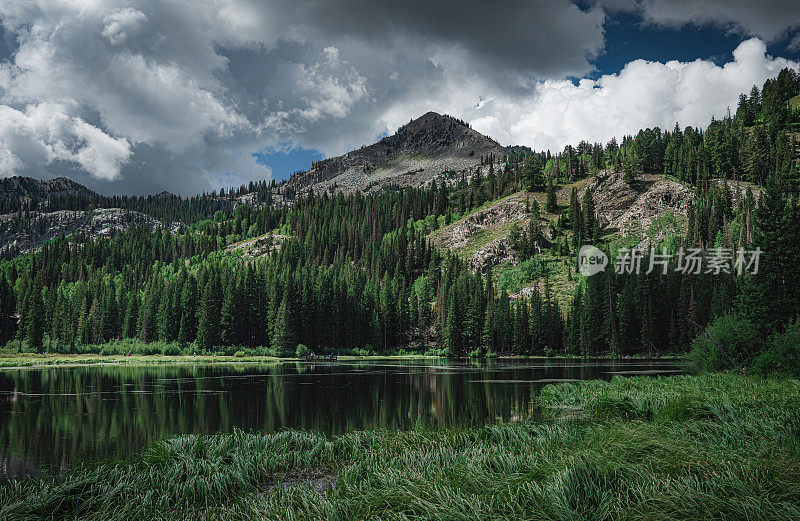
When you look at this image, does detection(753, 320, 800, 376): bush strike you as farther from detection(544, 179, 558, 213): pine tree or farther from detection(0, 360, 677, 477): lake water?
detection(544, 179, 558, 213): pine tree

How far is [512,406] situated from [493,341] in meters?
75.6

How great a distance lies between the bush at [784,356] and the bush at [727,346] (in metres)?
5.42

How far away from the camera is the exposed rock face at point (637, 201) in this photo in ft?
488

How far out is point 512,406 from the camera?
25.0 m

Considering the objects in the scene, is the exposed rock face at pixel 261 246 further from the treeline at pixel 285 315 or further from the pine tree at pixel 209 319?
the pine tree at pixel 209 319

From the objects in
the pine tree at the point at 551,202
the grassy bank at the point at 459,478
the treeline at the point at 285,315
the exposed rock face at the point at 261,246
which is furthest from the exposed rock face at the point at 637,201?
the grassy bank at the point at 459,478

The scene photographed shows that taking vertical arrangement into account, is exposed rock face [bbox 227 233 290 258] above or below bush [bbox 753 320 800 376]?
above

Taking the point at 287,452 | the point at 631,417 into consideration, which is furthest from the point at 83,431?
the point at 631,417

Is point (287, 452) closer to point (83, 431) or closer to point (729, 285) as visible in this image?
point (83, 431)

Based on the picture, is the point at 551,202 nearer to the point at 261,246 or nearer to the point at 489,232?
the point at 489,232

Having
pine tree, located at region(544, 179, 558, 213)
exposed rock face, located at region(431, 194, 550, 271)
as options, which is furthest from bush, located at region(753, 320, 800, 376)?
pine tree, located at region(544, 179, 558, 213)

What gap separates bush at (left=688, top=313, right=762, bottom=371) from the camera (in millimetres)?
36719

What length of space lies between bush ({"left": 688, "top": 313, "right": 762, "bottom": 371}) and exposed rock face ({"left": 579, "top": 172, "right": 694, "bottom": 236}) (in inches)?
4507

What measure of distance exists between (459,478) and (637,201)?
551 feet
